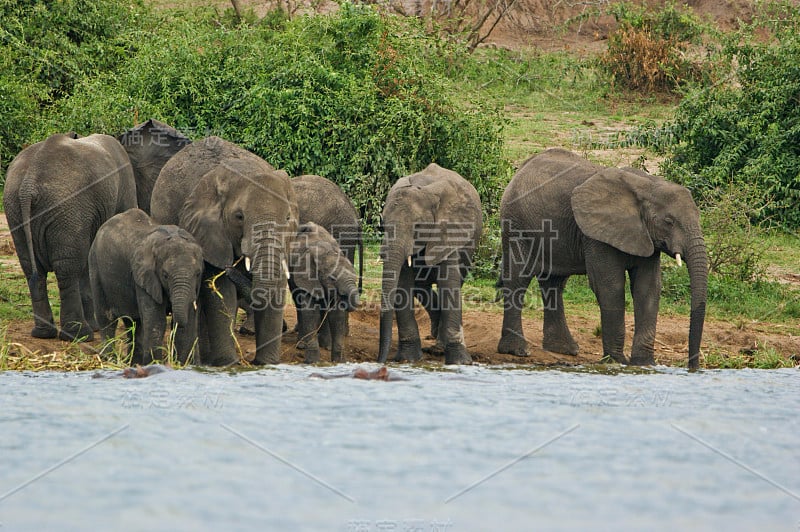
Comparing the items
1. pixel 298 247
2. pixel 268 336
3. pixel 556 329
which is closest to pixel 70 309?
pixel 268 336

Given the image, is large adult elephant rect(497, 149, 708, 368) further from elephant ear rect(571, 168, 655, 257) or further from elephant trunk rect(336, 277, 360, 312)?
elephant trunk rect(336, 277, 360, 312)

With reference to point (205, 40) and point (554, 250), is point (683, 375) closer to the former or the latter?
point (554, 250)

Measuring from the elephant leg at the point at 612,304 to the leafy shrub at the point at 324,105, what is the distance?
473 centimetres

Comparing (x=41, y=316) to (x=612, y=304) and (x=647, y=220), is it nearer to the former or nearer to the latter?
(x=612, y=304)

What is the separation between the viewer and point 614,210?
1067 centimetres

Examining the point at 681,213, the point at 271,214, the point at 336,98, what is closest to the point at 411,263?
the point at 271,214

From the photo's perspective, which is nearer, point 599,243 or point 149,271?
point 149,271

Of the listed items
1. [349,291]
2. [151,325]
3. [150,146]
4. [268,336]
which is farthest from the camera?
[150,146]

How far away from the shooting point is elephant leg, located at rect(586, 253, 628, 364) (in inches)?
424

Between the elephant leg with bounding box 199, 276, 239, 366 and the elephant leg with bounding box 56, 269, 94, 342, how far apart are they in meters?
1.66

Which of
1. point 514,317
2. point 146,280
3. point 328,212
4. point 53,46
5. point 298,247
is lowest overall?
point 514,317

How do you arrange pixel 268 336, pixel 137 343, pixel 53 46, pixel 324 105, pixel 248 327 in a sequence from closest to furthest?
1. pixel 268 336
2. pixel 137 343
3. pixel 248 327
4. pixel 324 105
5. pixel 53 46

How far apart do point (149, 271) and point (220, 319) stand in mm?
882

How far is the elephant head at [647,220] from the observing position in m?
10.1
